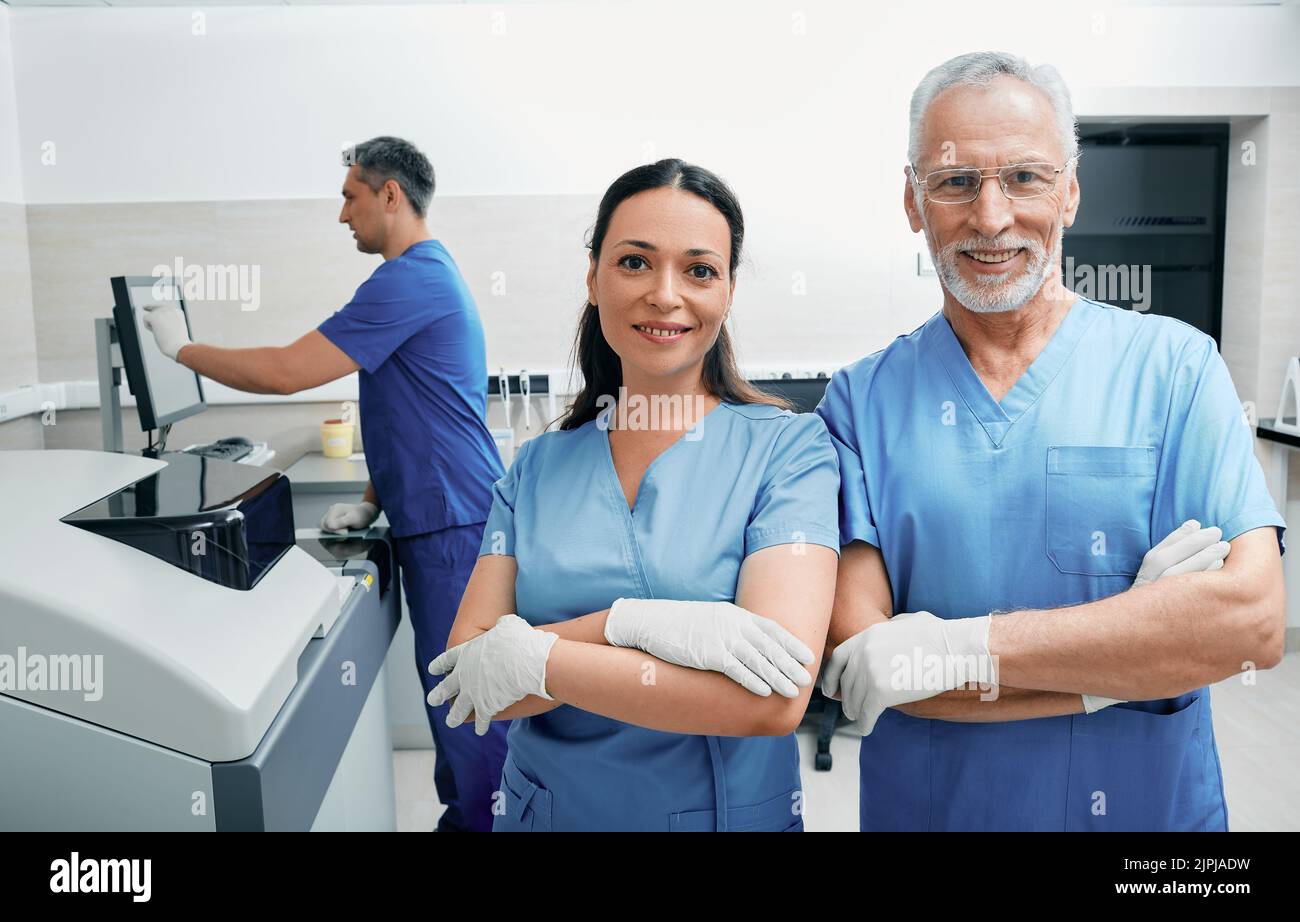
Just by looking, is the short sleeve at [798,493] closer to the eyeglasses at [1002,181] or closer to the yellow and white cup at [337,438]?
the eyeglasses at [1002,181]

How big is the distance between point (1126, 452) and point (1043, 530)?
0.36 ft

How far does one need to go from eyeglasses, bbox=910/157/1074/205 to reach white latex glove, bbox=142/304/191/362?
1397 mm

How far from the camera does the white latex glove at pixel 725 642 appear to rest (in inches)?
34.4

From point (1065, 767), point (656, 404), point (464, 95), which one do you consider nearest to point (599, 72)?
point (464, 95)

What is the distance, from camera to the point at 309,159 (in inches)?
126

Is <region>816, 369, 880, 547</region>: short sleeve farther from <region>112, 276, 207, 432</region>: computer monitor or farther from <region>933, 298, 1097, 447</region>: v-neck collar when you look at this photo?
<region>112, 276, 207, 432</region>: computer monitor

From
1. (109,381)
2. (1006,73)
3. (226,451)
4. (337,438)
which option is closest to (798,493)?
(1006,73)

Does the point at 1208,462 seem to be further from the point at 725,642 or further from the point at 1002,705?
the point at 725,642

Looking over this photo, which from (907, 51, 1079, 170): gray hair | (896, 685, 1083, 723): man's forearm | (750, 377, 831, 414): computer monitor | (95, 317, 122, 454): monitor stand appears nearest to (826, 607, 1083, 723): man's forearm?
(896, 685, 1083, 723): man's forearm

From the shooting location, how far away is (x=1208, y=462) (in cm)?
97

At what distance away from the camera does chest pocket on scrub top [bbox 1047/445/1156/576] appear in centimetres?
100

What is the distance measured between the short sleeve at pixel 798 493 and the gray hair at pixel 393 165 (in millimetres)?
1277

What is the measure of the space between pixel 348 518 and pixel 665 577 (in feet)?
3.69
